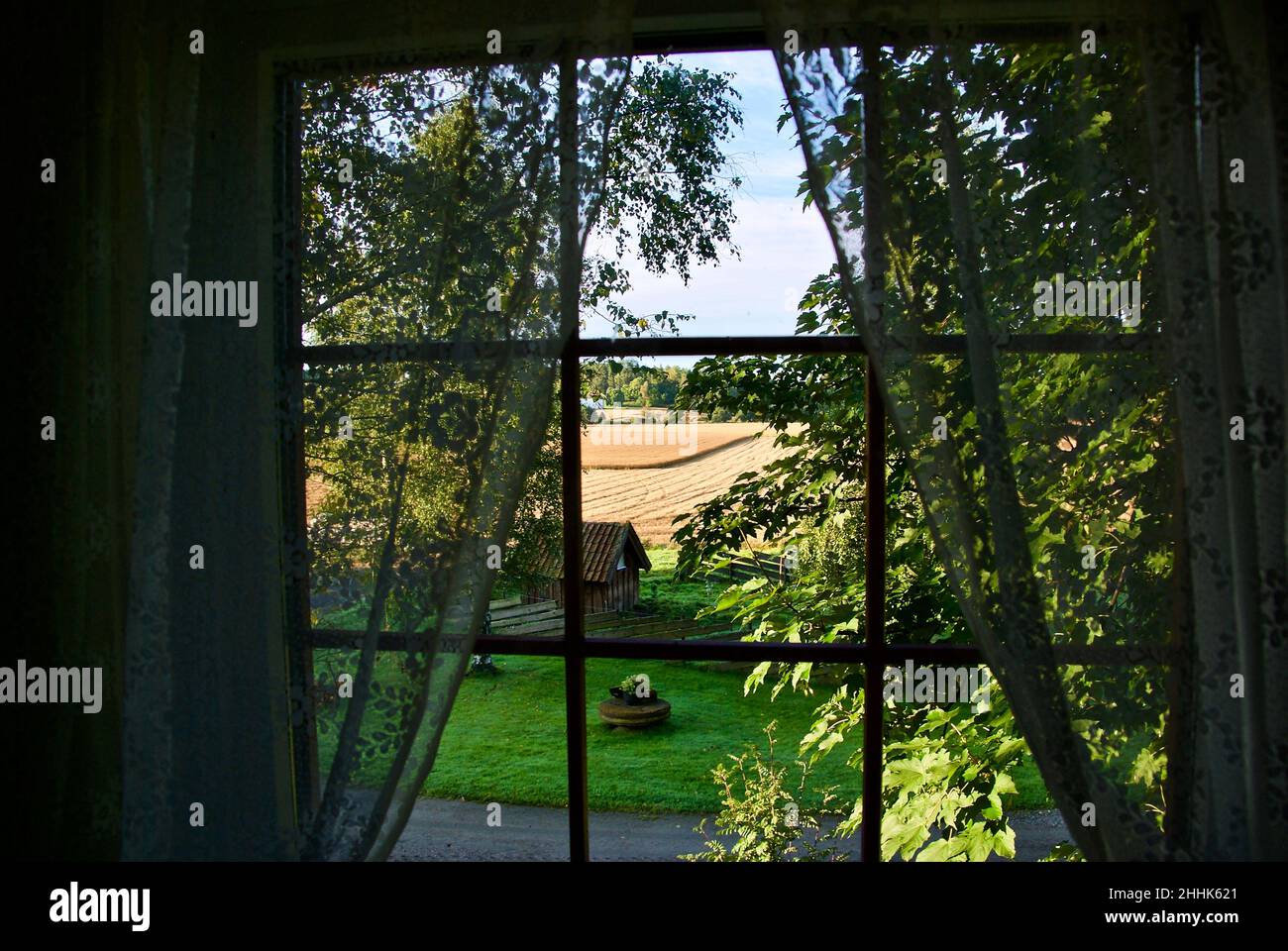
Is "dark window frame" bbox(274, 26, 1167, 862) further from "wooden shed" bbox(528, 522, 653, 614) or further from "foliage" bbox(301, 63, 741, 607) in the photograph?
"wooden shed" bbox(528, 522, 653, 614)

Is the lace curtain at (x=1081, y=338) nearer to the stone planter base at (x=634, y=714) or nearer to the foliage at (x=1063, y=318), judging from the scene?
the foliage at (x=1063, y=318)

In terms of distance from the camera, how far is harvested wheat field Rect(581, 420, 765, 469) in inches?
71.1

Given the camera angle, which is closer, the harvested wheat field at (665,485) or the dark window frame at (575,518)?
the dark window frame at (575,518)

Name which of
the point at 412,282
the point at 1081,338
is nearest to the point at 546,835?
the point at 412,282

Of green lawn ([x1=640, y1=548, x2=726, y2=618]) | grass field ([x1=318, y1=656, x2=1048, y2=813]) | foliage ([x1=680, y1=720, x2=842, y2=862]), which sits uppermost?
green lawn ([x1=640, y1=548, x2=726, y2=618])

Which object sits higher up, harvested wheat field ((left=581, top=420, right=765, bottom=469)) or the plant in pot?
harvested wheat field ((left=581, top=420, right=765, bottom=469))

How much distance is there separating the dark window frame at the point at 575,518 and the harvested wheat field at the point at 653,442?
0.27m

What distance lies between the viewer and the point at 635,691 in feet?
7.08

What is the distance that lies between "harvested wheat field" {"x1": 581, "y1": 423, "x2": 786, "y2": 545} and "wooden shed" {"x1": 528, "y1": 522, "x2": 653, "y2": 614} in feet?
0.09

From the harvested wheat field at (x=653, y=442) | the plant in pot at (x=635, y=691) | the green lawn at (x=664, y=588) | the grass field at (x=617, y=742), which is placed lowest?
the grass field at (x=617, y=742)

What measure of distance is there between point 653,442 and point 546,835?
0.96 meters

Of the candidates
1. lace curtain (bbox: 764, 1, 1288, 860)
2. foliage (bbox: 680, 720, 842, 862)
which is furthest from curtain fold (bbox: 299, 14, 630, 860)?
foliage (bbox: 680, 720, 842, 862)

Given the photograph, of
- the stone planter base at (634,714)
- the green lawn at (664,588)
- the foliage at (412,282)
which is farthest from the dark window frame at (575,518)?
the stone planter base at (634,714)

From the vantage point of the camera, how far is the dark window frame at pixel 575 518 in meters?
1.38
